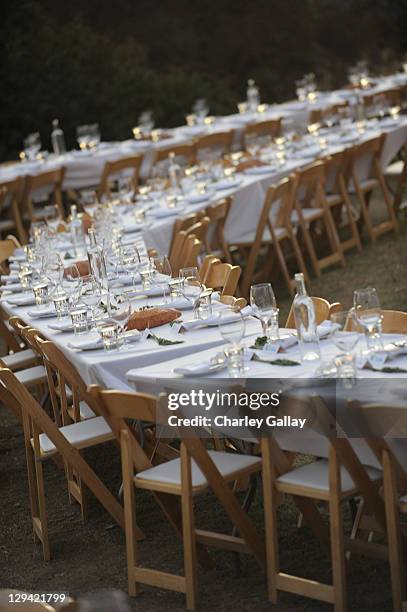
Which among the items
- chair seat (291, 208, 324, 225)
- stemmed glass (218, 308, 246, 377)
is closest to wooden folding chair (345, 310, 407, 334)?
stemmed glass (218, 308, 246, 377)

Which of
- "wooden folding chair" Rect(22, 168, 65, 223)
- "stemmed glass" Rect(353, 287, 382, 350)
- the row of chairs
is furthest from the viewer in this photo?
"wooden folding chair" Rect(22, 168, 65, 223)

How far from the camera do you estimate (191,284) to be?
577 centimetres

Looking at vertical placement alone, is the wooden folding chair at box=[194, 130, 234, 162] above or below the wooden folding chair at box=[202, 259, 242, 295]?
above

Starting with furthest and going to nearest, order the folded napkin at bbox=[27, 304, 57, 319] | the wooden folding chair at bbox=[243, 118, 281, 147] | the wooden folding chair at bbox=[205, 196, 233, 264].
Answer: the wooden folding chair at bbox=[243, 118, 281, 147] < the wooden folding chair at bbox=[205, 196, 233, 264] < the folded napkin at bbox=[27, 304, 57, 319]

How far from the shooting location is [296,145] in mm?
11117

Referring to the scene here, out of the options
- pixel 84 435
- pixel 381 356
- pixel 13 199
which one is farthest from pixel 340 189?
pixel 381 356

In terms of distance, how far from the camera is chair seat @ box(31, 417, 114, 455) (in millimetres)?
5023

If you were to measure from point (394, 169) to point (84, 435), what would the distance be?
32.5 ft

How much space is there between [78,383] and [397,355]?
1.50m

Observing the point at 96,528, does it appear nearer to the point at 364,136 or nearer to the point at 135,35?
the point at 364,136

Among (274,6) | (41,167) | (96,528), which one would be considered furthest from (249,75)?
(96,528)

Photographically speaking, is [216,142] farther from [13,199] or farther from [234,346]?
[234,346]

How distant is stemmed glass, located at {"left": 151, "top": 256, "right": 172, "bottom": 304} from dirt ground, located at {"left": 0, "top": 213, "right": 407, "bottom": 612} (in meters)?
0.96

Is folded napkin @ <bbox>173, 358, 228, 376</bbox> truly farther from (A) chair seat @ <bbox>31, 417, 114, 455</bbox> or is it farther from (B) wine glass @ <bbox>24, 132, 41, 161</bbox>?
(B) wine glass @ <bbox>24, 132, 41, 161</bbox>
